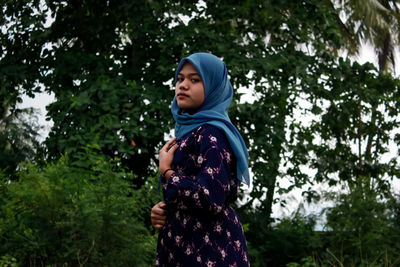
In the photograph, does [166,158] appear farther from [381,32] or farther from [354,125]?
[381,32]

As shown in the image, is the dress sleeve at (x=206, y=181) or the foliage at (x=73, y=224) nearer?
the dress sleeve at (x=206, y=181)

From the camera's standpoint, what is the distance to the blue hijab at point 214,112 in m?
2.24

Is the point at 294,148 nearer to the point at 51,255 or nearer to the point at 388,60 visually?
the point at 51,255

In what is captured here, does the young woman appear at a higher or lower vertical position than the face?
lower

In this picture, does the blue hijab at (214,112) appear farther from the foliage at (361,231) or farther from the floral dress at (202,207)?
the foliage at (361,231)

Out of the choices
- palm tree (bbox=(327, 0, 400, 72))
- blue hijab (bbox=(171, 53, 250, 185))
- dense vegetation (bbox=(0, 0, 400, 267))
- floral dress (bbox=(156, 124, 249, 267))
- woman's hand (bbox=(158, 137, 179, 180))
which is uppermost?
palm tree (bbox=(327, 0, 400, 72))

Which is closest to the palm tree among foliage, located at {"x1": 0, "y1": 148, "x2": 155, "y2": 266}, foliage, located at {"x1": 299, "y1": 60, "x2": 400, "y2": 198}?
foliage, located at {"x1": 299, "y1": 60, "x2": 400, "y2": 198}

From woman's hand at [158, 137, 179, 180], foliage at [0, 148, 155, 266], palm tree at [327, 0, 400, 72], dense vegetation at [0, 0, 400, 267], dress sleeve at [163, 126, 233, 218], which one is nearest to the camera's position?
dress sleeve at [163, 126, 233, 218]

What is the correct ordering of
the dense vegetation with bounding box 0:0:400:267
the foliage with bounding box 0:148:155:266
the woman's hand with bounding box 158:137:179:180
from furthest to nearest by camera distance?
1. the dense vegetation with bounding box 0:0:400:267
2. the foliage with bounding box 0:148:155:266
3. the woman's hand with bounding box 158:137:179:180

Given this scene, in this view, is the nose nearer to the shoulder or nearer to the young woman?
the young woman

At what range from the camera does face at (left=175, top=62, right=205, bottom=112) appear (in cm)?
232

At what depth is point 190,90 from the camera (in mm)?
2320

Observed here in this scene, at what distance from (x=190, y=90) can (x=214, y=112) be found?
0.15 m

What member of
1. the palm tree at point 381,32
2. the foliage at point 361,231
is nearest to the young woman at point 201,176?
the foliage at point 361,231
